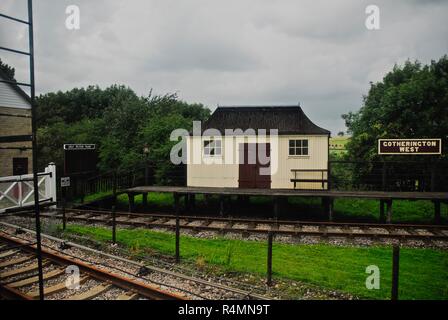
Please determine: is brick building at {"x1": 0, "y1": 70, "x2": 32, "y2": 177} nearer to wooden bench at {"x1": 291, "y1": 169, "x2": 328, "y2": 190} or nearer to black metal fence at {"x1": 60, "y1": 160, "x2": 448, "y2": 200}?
black metal fence at {"x1": 60, "y1": 160, "x2": 448, "y2": 200}

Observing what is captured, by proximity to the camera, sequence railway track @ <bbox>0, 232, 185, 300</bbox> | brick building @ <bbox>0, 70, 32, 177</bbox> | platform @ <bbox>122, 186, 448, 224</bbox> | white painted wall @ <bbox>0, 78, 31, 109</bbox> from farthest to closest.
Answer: white painted wall @ <bbox>0, 78, 31, 109</bbox>, brick building @ <bbox>0, 70, 32, 177</bbox>, platform @ <bbox>122, 186, 448, 224</bbox>, railway track @ <bbox>0, 232, 185, 300</bbox>

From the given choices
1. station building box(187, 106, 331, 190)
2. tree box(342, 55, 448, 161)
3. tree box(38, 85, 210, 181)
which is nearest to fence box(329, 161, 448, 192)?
tree box(342, 55, 448, 161)

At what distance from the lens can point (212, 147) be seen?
16344 mm

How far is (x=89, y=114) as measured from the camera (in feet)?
143

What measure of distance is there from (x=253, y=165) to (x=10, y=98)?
17.5m

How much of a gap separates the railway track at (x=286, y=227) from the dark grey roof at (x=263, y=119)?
16.7 ft

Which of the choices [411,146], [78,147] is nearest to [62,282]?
[78,147]

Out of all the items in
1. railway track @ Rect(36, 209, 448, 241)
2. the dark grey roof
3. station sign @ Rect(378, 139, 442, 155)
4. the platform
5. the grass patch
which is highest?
the dark grey roof

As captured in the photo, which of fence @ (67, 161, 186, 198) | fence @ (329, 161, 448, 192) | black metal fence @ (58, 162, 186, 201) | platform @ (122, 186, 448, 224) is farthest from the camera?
fence @ (67, 161, 186, 198)

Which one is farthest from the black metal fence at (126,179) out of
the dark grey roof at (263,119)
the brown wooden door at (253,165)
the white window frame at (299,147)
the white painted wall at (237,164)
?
the white window frame at (299,147)

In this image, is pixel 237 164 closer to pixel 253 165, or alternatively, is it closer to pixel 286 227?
pixel 253 165

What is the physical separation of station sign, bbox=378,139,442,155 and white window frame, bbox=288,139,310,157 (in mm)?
3210

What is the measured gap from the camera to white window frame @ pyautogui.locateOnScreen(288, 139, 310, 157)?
50.5 ft
